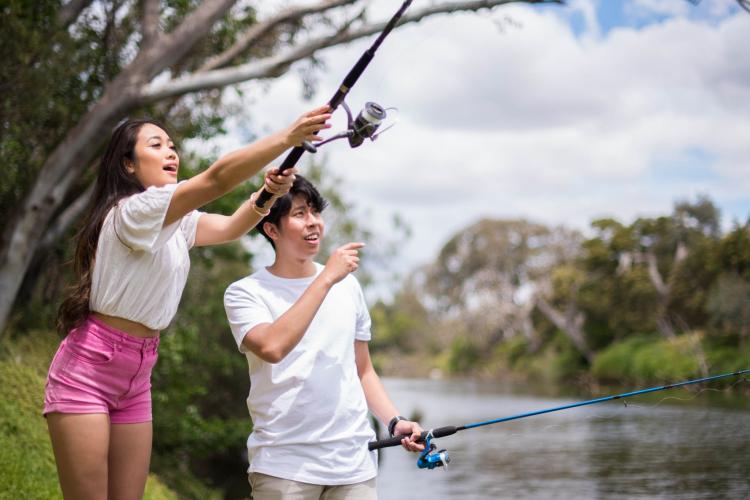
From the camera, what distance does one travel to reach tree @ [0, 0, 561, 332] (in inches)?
293

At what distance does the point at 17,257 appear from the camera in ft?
24.6

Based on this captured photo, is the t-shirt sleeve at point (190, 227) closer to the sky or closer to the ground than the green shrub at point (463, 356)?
closer to the sky

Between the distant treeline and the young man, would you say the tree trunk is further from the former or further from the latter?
the young man

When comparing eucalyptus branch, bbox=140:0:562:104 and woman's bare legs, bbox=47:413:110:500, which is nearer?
woman's bare legs, bbox=47:413:110:500

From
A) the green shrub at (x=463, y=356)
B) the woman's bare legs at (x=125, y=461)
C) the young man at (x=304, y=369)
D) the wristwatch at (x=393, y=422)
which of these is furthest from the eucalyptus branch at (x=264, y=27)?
the green shrub at (x=463, y=356)

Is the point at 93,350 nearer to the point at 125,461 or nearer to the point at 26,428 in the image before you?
the point at 125,461

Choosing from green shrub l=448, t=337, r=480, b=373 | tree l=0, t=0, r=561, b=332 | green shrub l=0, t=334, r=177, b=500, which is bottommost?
green shrub l=448, t=337, r=480, b=373

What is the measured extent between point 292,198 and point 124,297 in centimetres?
75

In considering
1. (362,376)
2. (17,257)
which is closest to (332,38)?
(17,257)

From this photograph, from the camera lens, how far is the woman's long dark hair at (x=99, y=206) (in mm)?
2523

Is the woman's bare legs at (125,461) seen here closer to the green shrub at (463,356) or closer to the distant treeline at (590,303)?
the distant treeline at (590,303)

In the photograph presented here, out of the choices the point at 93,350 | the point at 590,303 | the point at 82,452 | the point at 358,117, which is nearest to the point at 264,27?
the point at 358,117

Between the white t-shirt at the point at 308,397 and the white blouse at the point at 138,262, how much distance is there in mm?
329

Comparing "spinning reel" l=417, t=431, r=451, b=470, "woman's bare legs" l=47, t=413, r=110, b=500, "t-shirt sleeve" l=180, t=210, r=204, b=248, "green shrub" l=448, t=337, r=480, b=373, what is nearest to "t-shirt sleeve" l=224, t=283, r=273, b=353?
"t-shirt sleeve" l=180, t=210, r=204, b=248
